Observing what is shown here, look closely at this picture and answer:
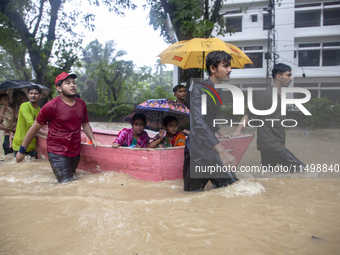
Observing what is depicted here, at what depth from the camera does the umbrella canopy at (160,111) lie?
13.8 ft

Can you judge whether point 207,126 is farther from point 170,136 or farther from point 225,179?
point 170,136

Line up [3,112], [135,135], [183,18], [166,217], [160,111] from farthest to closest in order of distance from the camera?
1. [183,18]
2. [3,112]
3. [160,111]
4. [135,135]
5. [166,217]

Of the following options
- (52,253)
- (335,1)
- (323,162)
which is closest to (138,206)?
(52,253)

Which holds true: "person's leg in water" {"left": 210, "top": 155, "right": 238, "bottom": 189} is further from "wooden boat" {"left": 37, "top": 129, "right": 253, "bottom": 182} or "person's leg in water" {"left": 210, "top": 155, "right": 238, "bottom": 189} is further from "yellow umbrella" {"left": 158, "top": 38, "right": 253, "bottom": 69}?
"yellow umbrella" {"left": 158, "top": 38, "right": 253, "bottom": 69}

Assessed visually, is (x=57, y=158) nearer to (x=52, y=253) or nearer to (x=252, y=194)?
(x=52, y=253)

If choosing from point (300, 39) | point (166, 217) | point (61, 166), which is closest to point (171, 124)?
point (61, 166)

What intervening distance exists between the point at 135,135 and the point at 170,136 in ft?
1.83

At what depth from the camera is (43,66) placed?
9.88 meters

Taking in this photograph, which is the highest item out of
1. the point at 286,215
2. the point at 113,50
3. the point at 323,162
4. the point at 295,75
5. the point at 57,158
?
the point at 113,50

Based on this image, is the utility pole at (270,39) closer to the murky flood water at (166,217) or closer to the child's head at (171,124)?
the child's head at (171,124)

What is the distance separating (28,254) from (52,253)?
177mm

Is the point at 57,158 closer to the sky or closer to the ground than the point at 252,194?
closer to the sky

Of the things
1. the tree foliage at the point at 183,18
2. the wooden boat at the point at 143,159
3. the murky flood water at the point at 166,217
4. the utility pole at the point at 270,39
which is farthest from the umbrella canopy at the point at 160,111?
the utility pole at the point at 270,39

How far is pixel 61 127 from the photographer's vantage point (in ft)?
13.0
